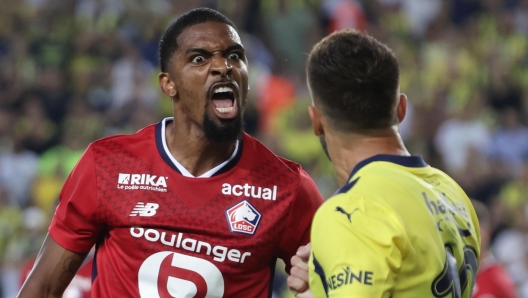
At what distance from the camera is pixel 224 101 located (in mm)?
3537

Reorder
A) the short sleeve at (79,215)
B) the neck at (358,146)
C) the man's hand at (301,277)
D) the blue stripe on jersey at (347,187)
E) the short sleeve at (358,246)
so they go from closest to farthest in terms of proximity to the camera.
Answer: the short sleeve at (358,246), the blue stripe on jersey at (347,187), the neck at (358,146), the man's hand at (301,277), the short sleeve at (79,215)

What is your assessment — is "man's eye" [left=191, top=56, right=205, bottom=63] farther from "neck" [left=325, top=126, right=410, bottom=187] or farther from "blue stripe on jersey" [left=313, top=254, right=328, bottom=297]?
"blue stripe on jersey" [left=313, top=254, right=328, bottom=297]

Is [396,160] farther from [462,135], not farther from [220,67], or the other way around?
[462,135]

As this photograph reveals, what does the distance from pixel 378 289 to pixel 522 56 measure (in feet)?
28.5

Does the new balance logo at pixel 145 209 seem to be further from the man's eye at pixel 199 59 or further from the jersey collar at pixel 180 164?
the man's eye at pixel 199 59

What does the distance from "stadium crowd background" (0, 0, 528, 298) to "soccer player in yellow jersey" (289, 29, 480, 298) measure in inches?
224

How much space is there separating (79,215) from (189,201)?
0.45 metres

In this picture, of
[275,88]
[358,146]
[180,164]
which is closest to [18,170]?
[275,88]

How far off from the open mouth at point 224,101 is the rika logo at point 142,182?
354 millimetres

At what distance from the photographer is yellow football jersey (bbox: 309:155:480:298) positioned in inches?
94.4

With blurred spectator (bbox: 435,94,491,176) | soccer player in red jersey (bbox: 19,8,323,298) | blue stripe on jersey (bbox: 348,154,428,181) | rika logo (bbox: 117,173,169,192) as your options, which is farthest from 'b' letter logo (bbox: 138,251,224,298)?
blurred spectator (bbox: 435,94,491,176)

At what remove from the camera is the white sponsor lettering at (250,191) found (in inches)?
137

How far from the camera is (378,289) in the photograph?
2.39 m

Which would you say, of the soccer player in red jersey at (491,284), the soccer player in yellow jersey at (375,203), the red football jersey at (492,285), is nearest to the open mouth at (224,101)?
the soccer player in yellow jersey at (375,203)
